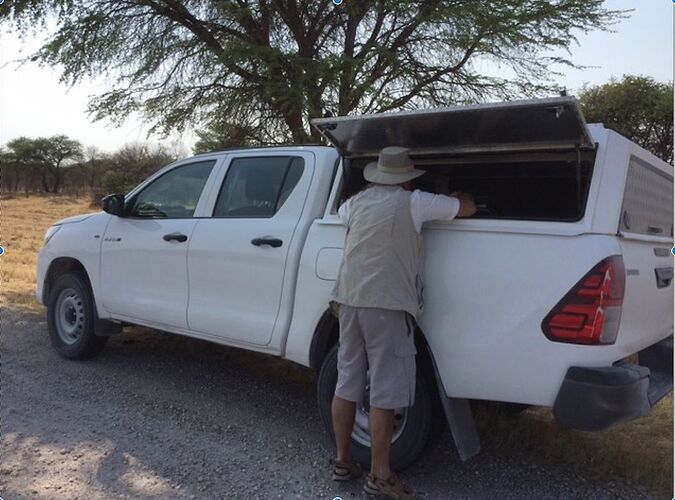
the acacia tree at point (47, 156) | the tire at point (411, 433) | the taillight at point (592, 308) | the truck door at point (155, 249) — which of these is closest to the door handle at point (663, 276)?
the taillight at point (592, 308)

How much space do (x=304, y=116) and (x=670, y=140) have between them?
39.1ft

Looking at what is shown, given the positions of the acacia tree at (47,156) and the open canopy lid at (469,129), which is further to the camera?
the acacia tree at (47,156)

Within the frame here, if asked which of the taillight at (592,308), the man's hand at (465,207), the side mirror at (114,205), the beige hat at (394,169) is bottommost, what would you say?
the taillight at (592,308)

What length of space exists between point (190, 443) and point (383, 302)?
172 cm

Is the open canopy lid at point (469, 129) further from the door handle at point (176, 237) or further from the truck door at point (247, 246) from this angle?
the door handle at point (176, 237)

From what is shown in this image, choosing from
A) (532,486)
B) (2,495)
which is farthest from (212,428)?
(532,486)

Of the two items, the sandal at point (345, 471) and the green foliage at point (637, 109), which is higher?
the green foliage at point (637, 109)

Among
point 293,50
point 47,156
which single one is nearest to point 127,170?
point 47,156

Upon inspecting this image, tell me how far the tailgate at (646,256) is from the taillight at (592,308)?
0.13m

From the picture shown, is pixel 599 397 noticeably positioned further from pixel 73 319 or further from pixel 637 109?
pixel 637 109

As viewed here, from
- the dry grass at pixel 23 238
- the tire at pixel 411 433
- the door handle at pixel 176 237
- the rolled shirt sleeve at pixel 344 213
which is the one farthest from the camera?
the dry grass at pixel 23 238

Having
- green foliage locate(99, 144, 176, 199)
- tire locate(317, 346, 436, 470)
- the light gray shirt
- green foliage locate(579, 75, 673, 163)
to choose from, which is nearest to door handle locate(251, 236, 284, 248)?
the light gray shirt

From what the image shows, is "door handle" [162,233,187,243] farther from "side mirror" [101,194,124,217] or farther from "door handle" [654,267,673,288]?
"door handle" [654,267,673,288]

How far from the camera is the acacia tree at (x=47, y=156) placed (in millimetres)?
32969
